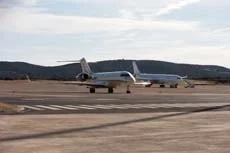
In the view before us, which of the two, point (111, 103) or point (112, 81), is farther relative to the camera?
point (112, 81)

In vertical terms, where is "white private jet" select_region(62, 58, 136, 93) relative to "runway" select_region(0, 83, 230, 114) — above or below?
above

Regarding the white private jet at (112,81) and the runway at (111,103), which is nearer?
the runway at (111,103)

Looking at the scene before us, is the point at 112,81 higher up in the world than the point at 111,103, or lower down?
higher up

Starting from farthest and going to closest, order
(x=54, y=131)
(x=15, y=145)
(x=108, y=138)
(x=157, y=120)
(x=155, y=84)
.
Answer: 1. (x=155, y=84)
2. (x=157, y=120)
3. (x=54, y=131)
4. (x=108, y=138)
5. (x=15, y=145)

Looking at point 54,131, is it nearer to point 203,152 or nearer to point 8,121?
point 8,121

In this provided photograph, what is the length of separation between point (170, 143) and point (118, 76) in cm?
5723

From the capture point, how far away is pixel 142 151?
15250 millimetres

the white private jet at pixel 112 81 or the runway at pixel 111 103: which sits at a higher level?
the white private jet at pixel 112 81

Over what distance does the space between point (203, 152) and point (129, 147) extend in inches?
82.3

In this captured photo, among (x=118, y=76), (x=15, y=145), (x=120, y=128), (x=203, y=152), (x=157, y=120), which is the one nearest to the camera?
(x=203, y=152)

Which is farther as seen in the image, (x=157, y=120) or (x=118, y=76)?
(x=118, y=76)

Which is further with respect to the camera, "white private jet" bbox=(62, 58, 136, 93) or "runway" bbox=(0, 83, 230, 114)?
"white private jet" bbox=(62, 58, 136, 93)

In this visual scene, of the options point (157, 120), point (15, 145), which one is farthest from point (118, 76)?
point (15, 145)

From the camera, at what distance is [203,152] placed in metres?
15.1
